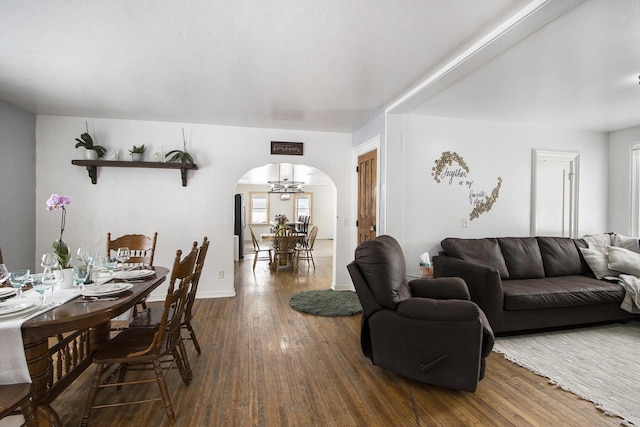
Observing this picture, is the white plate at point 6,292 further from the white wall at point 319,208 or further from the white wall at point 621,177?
the white wall at point 319,208

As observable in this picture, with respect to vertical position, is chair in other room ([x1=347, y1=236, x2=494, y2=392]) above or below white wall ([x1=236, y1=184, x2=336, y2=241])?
below

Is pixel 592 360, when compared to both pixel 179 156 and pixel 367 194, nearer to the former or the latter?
pixel 367 194

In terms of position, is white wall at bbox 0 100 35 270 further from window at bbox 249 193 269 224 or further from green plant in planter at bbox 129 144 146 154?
window at bbox 249 193 269 224

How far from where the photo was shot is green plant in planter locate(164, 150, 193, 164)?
419cm

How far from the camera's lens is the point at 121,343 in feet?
6.38

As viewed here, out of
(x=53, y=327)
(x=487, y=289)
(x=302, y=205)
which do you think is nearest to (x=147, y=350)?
(x=53, y=327)

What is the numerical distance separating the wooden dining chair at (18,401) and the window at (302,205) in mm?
10851

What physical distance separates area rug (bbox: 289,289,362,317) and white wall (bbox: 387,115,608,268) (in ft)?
3.27

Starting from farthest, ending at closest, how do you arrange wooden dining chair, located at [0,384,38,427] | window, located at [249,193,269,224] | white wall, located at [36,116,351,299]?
window, located at [249,193,269,224]
white wall, located at [36,116,351,299]
wooden dining chair, located at [0,384,38,427]

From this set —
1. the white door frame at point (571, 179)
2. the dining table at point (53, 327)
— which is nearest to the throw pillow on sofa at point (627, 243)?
the white door frame at point (571, 179)

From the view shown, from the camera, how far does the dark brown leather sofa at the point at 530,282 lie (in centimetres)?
296

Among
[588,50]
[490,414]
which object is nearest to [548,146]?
[588,50]

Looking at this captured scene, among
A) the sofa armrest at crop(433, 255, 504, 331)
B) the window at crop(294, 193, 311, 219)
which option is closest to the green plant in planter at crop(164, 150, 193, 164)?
the sofa armrest at crop(433, 255, 504, 331)

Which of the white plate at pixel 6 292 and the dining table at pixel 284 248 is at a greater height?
the white plate at pixel 6 292
